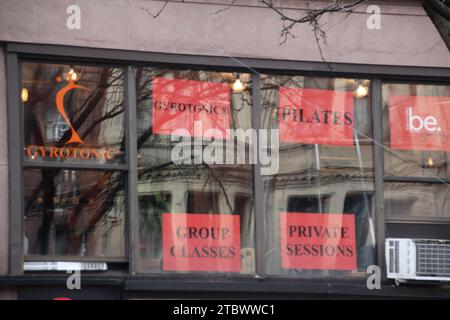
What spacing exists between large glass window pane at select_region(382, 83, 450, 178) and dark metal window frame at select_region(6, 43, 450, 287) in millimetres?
121

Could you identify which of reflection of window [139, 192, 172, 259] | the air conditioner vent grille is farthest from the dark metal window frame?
the air conditioner vent grille

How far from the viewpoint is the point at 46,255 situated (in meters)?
10.2

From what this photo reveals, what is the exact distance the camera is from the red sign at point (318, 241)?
10.9 m

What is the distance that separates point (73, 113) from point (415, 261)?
4332 mm

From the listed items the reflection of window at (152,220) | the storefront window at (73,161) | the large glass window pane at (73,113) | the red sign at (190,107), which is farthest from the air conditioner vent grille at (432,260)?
the large glass window pane at (73,113)

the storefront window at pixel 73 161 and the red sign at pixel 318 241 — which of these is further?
the red sign at pixel 318 241

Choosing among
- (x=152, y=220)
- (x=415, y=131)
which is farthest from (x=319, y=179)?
(x=152, y=220)

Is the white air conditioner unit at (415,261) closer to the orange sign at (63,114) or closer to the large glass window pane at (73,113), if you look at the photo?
the large glass window pane at (73,113)

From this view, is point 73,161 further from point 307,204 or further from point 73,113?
point 307,204

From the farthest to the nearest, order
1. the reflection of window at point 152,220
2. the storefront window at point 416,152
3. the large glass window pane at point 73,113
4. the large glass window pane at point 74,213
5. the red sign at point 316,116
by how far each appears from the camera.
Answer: the storefront window at point 416,152, the red sign at point 316,116, the reflection of window at point 152,220, the large glass window pane at point 73,113, the large glass window pane at point 74,213

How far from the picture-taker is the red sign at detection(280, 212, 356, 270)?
10.9 meters

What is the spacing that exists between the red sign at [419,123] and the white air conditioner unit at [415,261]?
4.11 feet

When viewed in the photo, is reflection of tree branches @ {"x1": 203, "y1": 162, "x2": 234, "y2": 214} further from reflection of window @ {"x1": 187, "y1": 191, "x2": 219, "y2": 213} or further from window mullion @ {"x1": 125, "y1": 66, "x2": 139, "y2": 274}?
window mullion @ {"x1": 125, "y1": 66, "x2": 139, "y2": 274}
